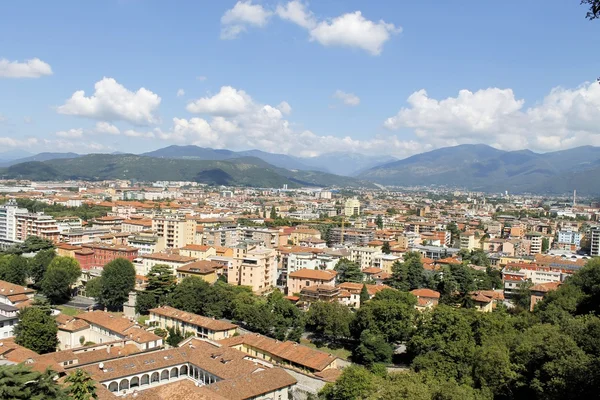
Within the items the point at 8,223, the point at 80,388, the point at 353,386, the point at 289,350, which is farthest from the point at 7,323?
the point at 8,223

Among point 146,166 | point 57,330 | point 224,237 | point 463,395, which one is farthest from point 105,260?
point 146,166

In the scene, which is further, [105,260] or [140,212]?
[140,212]

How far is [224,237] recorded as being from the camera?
144ft

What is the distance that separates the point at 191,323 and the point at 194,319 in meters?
0.32

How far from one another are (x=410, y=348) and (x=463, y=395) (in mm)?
8021

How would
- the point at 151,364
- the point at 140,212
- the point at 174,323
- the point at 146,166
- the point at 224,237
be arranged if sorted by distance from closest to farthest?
the point at 151,364
the point at 174,323
the point at 224,237
the point at 140,212
the point at 146,166

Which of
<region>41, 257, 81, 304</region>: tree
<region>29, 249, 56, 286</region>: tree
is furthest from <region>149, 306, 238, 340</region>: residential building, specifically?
<region>29, 249, 56, 286</region>: tree

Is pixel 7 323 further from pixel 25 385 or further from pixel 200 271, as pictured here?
pixel 25 385

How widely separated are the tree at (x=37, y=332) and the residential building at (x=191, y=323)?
457 cm

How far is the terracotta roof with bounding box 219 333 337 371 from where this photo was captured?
18.3m

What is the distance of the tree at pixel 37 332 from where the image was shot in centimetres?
1866

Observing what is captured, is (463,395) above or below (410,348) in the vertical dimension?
above

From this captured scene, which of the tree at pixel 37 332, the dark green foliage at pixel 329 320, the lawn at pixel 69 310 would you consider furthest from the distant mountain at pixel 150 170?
the dark green foliage at pixel 329 320

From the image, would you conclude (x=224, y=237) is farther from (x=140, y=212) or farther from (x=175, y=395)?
(x=175, y=395)
